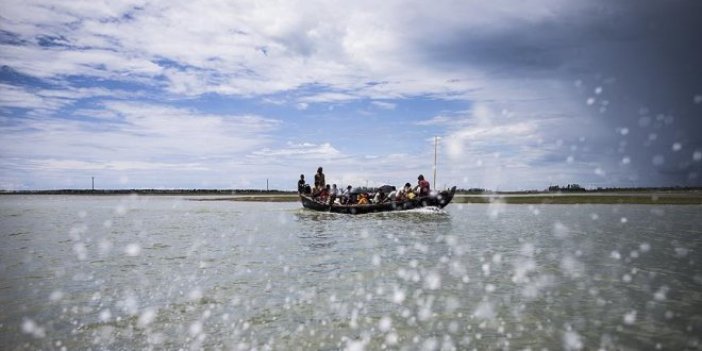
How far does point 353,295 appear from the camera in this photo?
10.1m

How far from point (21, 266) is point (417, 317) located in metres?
12.2

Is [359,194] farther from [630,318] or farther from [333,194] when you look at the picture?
[630,318]

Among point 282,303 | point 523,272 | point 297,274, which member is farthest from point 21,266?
point 523,272

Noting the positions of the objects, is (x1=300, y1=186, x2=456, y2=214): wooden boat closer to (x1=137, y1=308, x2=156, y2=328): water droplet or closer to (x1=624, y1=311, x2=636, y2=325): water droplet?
(x1=624, y1=311, x2=636, y2=325): water droplet

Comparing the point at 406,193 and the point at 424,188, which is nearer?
the point at 424,188

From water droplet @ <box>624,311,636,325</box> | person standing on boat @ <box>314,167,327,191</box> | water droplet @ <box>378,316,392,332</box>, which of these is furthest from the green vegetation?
water droplet @ <box>378,316,392,332</box>

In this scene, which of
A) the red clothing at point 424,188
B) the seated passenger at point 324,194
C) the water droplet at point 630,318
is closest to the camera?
the water droplet at point 630,318

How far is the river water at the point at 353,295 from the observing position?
7273 mm

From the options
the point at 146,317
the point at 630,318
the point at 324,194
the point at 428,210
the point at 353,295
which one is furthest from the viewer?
the point at 324,194

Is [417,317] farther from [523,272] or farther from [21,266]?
[21,266]

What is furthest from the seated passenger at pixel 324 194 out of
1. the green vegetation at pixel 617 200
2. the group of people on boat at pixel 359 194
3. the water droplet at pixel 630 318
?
the water droplet at pixel 630 318

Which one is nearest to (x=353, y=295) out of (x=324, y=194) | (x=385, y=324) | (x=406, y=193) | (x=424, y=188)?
(x=385, y=324)

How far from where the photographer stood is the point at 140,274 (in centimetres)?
1287

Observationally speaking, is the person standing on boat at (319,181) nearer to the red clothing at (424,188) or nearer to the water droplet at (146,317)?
the red clothing at (424,188)
